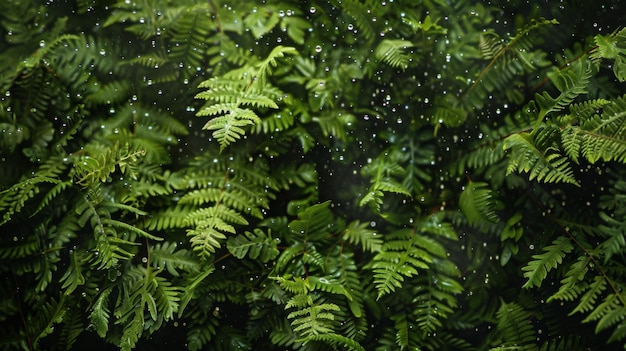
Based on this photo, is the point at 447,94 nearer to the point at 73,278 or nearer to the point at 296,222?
the point at 296,222

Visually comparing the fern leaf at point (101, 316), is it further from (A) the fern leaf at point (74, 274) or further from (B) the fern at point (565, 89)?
(B) the fern at point (565, 89)

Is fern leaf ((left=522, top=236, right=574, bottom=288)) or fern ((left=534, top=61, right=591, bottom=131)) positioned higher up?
fern ((left=534, top=61, right=591, bottom=131))

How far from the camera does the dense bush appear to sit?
5.40 ft

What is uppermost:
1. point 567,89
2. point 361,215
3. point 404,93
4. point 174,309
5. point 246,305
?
point 567,89

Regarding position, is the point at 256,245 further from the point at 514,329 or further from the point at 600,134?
the point at 600,134

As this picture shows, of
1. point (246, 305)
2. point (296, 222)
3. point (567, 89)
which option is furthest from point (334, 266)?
point (567, 89)

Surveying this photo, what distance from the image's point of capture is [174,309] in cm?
159

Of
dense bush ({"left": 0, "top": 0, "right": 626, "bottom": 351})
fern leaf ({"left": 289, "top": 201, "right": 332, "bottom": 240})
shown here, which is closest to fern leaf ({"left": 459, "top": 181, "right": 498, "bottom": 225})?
dense bush ({"left": 0, "top": 0, "right": 626, "bottom": 351})

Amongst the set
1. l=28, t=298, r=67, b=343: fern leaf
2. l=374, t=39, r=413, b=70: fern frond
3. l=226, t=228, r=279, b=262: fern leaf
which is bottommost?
l=28, t=298, r=67, b=343: fern leaf

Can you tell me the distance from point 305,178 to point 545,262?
0.78m

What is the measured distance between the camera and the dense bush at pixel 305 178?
1645mm

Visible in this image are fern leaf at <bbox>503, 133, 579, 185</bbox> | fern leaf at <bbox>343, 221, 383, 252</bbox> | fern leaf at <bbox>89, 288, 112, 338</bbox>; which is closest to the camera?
fern leaf at <bbox>503, 133, 579, 185</bbox>

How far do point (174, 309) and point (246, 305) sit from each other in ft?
0.87

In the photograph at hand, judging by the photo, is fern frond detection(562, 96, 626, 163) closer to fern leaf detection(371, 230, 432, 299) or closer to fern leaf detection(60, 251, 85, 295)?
fern leaf detection(371, 230, 432, 299)
